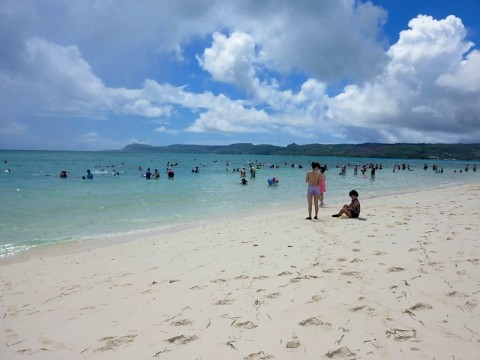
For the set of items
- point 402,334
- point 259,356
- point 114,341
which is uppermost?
point 402,334

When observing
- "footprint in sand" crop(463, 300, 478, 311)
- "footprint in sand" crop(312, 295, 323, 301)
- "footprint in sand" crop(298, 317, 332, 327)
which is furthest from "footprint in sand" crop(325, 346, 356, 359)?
"footprint in sand" crop(463, 300, 478, 311)

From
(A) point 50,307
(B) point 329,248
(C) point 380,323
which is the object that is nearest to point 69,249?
(A) point 50,307

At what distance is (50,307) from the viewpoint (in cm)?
497

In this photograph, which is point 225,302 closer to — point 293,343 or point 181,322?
point 181,322

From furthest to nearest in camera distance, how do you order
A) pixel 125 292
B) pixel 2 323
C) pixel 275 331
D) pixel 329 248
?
pixel 329 248, pixel 125 292, pixel 2 323, pixel 275 331

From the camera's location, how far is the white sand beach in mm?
3463

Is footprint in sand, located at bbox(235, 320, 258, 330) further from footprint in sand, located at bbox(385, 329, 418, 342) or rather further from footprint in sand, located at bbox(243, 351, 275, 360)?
footprint in sand, located at bbox(385, 329, 418, 342)

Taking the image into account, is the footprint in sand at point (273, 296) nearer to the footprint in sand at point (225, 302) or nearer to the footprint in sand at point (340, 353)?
the footprint in sand at point (225, 302)

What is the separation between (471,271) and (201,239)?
6276 millimetres

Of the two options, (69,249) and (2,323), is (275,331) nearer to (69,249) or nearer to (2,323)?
(2,323)

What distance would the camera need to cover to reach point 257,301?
14.8ft

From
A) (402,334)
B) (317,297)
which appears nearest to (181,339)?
(317,297)

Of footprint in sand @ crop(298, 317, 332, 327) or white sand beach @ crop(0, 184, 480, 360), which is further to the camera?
footprint in sand @ crop(298, 317, 332, 327)

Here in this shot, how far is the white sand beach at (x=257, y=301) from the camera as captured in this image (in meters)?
3.46
